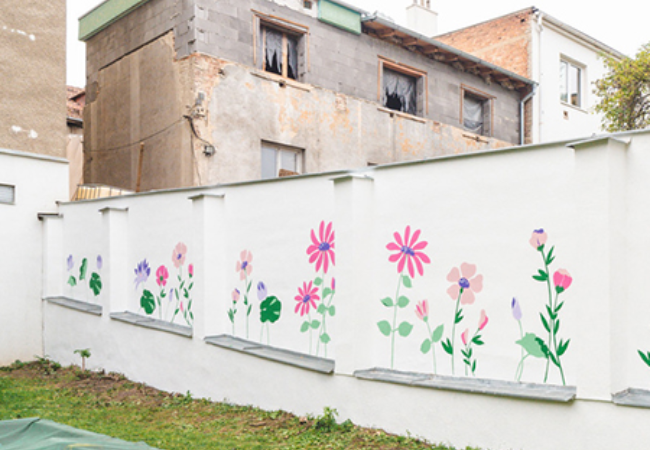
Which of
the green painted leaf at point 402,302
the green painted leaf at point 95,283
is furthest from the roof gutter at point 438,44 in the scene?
the green painted leaf at point 402,302

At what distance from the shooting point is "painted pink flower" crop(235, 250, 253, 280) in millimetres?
7270

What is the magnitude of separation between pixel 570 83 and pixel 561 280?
17.1m

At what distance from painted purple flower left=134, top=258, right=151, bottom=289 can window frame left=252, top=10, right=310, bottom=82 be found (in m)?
5.32

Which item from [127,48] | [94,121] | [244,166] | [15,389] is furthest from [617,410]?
[94,121]

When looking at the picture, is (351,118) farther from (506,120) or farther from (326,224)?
(326,224)

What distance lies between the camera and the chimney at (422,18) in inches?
858

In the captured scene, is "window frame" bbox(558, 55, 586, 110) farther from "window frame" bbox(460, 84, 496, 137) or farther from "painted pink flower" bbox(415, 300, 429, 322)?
"painted pink flower" bbox(415, 300, 429, 322)

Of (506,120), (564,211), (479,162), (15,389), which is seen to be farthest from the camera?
(506,120)

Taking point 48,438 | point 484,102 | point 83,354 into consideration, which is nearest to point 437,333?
point 48,438

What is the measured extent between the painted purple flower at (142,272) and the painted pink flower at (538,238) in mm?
5581

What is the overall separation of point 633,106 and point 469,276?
13.0 m

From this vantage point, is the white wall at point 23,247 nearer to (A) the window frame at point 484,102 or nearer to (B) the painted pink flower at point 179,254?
(B) the painted pink flower at point 179,254

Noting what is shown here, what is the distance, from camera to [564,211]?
4.68 metres

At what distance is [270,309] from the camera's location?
701 cm
